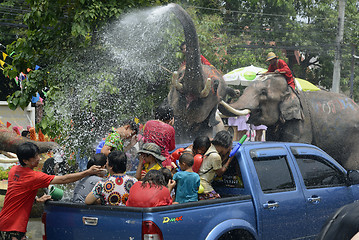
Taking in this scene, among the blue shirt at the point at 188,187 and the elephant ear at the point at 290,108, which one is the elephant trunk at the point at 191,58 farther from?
the blue shirt at the point at 188,187

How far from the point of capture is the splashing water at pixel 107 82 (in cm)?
783

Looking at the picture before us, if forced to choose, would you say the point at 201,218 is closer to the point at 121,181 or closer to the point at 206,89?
the point at 121,181

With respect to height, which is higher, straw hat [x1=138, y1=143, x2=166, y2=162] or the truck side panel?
straw hat [x1=138, y1=143, x2=166, y2=162]

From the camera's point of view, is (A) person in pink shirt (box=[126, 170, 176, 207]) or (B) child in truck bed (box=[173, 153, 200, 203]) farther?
(B) child in truck bed (box=[173, 153, 200, 203])

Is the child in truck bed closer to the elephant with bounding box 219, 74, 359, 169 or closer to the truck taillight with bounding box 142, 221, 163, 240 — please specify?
the truck taillight with bounding box 142, 221, 163, 240

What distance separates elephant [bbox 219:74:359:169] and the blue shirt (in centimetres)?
577

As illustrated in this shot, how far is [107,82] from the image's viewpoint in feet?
25.9

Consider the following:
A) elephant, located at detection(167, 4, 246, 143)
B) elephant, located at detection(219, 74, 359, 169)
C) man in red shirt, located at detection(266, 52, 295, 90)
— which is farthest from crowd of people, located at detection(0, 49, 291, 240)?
man in red shirt, located at detection(266, 52, 295, 90)

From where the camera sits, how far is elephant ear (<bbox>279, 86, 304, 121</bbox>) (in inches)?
441

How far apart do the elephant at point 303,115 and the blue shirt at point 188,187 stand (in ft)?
18.9

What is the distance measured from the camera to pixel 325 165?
6.42m

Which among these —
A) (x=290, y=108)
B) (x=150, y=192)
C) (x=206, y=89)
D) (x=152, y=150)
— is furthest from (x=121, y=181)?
(x=290, y=108)

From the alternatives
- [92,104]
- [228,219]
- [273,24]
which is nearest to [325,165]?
[228,219]

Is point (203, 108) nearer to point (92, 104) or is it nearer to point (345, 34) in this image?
point (92, 104)
